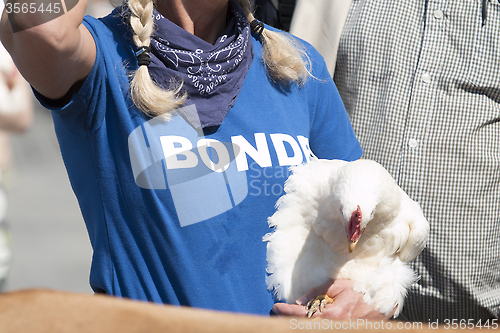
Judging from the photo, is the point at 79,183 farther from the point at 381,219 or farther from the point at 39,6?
the point at 381,219

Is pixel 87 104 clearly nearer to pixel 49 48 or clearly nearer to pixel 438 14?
pixel 49 48

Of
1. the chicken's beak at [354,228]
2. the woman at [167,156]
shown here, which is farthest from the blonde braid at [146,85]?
the chicken's beak at [354,228]

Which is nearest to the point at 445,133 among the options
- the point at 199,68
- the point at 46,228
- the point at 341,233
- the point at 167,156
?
the point at 341,233

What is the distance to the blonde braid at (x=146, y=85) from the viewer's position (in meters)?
1.12

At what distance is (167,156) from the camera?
1134mm

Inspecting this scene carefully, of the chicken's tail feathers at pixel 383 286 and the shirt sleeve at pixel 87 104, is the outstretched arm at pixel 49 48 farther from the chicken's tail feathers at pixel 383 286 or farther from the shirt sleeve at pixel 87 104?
the chicken's tail feathers at pixel 383 286

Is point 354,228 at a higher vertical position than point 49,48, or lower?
lower

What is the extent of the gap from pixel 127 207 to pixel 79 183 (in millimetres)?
159

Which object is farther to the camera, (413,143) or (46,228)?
(46,228)

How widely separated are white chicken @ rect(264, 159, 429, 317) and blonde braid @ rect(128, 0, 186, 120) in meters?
0.43

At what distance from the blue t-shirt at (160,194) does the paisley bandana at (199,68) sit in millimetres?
49

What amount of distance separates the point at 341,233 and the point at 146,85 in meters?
0.75

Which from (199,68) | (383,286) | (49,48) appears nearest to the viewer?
(49,48)

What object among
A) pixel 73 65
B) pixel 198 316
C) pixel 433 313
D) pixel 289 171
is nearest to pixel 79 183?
pixel 73 65
